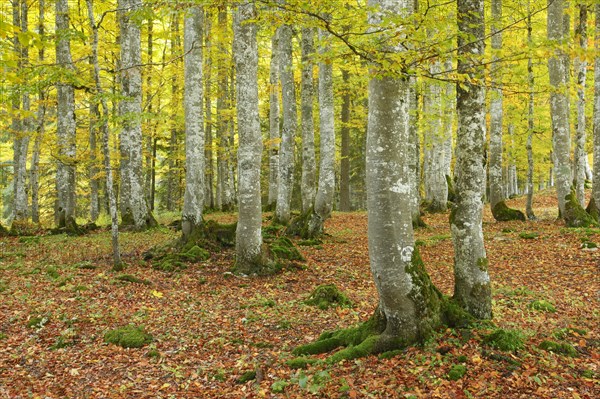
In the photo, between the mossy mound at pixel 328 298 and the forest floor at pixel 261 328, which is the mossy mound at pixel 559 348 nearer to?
the forest floor at pixel 261 328

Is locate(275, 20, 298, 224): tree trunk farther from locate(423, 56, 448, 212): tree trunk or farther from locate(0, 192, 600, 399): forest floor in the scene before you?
locate(423, 56, 448, 212): tree trunk

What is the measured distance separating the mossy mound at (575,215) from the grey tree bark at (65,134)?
15.1 meters

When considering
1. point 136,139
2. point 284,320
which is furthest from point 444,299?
point 136,139

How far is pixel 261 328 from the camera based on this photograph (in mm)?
6809

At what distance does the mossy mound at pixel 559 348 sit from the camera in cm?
499

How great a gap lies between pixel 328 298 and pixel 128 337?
11.1 ft

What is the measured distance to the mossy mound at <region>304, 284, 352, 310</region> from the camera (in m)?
7.66

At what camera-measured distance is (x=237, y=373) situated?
17.6ft

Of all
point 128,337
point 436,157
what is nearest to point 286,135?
point 436,157

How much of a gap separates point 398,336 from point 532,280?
4945mm

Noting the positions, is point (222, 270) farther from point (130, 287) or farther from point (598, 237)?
point (598, 237)

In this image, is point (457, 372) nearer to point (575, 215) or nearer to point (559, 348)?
point (559, 348)

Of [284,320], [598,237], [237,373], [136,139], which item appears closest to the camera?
[237,373]

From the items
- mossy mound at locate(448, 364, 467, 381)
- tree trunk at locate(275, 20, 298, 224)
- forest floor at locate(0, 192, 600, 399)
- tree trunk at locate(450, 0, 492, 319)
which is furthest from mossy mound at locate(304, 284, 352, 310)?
tree trunk at locate(275, 20, 298, 224)
